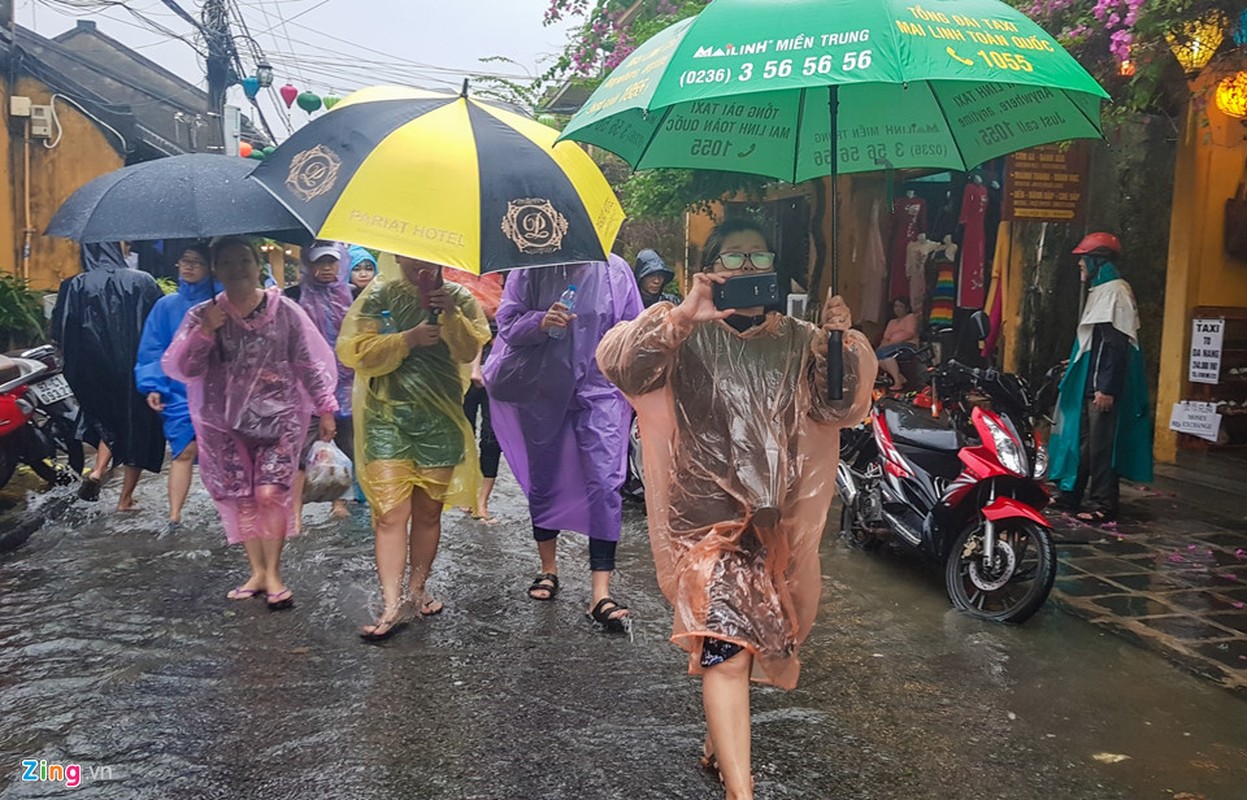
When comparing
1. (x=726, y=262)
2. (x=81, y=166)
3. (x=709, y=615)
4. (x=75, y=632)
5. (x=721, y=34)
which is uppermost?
(x=81, y=166)

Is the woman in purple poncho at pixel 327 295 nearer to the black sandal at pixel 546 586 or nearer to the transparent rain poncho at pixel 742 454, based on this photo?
the black sandal at pixel 546 586

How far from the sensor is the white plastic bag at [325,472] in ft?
16.8

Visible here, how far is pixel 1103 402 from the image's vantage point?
629 centimetres

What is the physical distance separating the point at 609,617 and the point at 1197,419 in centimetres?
522

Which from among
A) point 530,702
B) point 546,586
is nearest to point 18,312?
point 546,586

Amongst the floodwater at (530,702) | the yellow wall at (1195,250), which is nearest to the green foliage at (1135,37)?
the yellow wall at (1195,250)

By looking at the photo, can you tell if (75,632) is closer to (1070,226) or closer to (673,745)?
(673,745)

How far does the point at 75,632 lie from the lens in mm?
4207

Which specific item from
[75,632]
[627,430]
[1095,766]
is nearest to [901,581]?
[627,430]

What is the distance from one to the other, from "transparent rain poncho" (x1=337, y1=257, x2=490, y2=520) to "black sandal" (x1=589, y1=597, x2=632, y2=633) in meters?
0.79

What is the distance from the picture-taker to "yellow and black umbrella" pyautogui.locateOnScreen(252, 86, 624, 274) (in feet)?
10.7

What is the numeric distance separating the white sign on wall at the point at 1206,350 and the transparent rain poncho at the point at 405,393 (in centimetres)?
580

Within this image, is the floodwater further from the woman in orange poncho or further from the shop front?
the shop front

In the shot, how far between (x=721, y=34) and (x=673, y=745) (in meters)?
2.19
